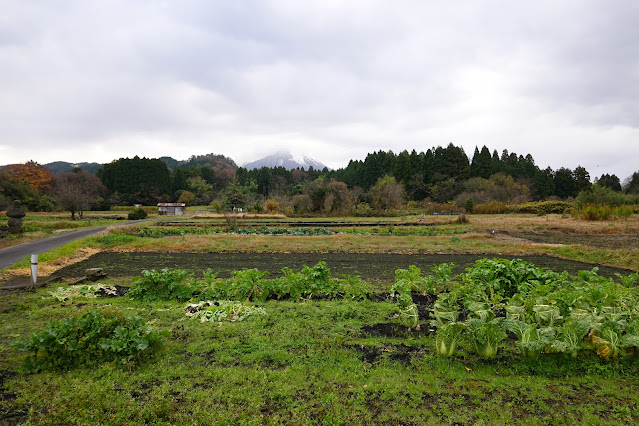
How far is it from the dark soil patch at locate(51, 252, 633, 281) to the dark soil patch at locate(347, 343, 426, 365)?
5.17 meters

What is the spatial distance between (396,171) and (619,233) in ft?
152

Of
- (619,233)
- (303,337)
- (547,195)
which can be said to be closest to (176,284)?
(303,337)

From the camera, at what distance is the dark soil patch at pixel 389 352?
415 centimetres

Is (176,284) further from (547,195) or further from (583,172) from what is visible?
(583,172)

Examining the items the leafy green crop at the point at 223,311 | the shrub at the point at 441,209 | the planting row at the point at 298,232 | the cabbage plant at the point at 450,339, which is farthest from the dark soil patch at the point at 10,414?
the shrub at the point at 441,209

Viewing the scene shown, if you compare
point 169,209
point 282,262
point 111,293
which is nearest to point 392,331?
point 111,293

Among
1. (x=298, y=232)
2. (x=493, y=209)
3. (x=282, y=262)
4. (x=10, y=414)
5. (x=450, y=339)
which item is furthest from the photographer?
(x=493, y=209)

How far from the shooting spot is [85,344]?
385 cm

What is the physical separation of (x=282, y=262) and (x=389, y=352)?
9.12 m

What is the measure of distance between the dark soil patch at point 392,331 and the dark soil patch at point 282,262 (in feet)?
14.2

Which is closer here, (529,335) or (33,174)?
(529,335)

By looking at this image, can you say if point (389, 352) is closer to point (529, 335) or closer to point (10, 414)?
point (529, 335)

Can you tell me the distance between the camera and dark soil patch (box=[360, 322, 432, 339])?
197 inches

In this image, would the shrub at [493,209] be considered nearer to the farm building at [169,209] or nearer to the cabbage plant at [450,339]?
the farm building at [169,209]
